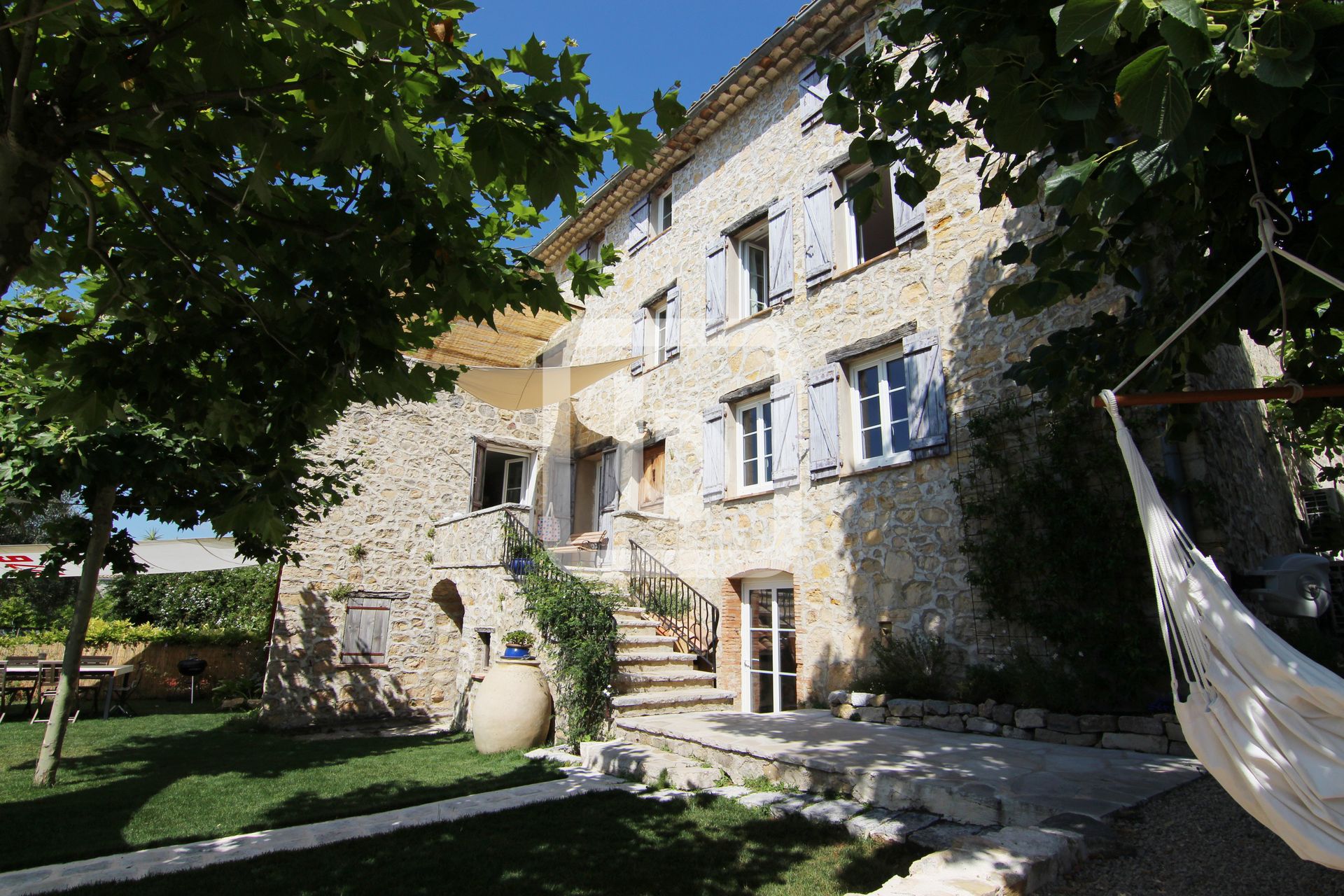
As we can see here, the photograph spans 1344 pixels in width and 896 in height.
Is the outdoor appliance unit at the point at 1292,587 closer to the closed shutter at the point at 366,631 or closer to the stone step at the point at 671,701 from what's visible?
the stone step at the point at 671,701

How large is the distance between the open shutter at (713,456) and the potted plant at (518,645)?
279cm

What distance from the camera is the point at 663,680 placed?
7590 mm

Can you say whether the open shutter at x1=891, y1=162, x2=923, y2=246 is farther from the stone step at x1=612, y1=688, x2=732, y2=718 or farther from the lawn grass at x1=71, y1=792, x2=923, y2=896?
the lawn grass at x1=71, y1=792, x2=923, y2=896

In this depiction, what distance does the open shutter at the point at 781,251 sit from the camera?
878cm

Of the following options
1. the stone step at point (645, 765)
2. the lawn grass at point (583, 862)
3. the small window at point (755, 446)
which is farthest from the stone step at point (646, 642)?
the lawn grass at point (583, 862)

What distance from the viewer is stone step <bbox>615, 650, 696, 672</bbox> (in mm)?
7602

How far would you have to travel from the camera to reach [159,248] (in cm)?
285

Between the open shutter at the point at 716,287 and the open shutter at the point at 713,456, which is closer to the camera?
the open shutter at the point at 713,456

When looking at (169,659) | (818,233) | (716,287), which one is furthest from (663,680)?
(169,659)

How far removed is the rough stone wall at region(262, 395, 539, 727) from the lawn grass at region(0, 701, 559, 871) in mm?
1043

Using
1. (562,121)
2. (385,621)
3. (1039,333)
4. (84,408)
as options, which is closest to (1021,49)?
(562,121)

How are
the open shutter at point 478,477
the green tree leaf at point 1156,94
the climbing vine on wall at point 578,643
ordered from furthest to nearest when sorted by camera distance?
1. the open shutter at point 478,477
2. the climbing vine on wall at point 578,643
3. the green tree leaf at point 1156,94

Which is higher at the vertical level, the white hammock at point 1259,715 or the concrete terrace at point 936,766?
the white hammock at point 1259,715

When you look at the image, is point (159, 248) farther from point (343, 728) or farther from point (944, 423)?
point (343, 728)
